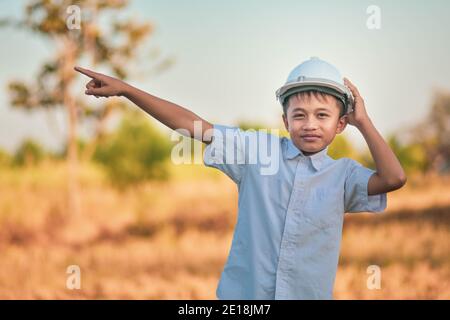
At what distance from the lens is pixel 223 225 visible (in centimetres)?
688

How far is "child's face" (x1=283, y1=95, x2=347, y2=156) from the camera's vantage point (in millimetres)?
1918

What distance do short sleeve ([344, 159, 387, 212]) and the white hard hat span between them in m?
0.23

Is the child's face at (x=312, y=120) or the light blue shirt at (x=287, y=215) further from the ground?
the child's face at (x=312, y=120)

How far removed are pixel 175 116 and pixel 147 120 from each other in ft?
17.5

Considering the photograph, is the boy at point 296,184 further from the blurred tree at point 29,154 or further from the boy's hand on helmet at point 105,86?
the blurred tree at point 29,154

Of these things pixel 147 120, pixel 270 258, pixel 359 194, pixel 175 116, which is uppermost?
pixel 147 120

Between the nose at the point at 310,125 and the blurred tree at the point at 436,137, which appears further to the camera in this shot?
the blurred tree at the point at 436,137

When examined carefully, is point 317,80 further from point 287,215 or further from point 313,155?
point 287,215

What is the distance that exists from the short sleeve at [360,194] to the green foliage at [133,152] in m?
5.14

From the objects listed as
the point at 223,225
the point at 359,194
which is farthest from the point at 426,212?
the point at 359,194

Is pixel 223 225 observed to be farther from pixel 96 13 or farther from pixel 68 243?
pixel 96 13

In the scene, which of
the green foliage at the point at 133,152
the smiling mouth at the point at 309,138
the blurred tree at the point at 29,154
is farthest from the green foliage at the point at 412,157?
the smiling mouth at the point at 309,138

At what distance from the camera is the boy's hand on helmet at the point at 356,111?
1.91 m

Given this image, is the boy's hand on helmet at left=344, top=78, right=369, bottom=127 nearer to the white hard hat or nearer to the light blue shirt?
the white hard hat
